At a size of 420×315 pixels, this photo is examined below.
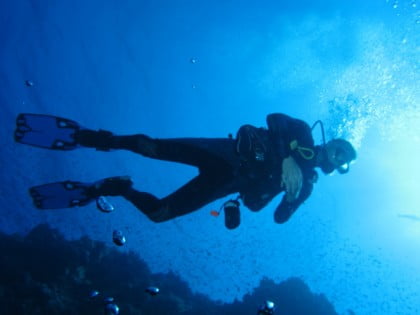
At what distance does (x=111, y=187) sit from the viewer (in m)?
4.92

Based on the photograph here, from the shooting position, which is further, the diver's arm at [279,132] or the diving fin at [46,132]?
the diving fin at [46,132]

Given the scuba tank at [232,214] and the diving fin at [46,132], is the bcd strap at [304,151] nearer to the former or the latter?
the scuba tank at [232,214]

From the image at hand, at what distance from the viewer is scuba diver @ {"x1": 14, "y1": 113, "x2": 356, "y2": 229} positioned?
4.76m

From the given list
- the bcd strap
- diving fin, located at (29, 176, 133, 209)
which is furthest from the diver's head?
diving fin, located at (29, 176, 133, 209)

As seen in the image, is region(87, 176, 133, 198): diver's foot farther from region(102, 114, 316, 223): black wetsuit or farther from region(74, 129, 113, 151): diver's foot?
region(74, 129, 113, 151): diver's foot

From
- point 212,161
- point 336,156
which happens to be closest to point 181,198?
point 212,161

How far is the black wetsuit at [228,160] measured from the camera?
476cm

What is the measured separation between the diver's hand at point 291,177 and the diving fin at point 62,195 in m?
3.18

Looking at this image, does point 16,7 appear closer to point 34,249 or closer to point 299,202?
point 34,249

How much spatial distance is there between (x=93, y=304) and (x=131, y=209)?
1088 inches

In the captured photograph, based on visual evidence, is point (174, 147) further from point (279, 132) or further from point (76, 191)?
point (76, 191)

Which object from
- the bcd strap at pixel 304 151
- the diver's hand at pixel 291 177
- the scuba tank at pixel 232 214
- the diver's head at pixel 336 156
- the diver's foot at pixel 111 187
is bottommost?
the diver's foot at pixel 111 187

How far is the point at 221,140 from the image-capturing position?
5.12 meters

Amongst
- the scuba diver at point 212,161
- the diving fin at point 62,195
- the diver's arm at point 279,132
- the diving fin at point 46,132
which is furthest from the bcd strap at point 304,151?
the diving fin at point 46,132
